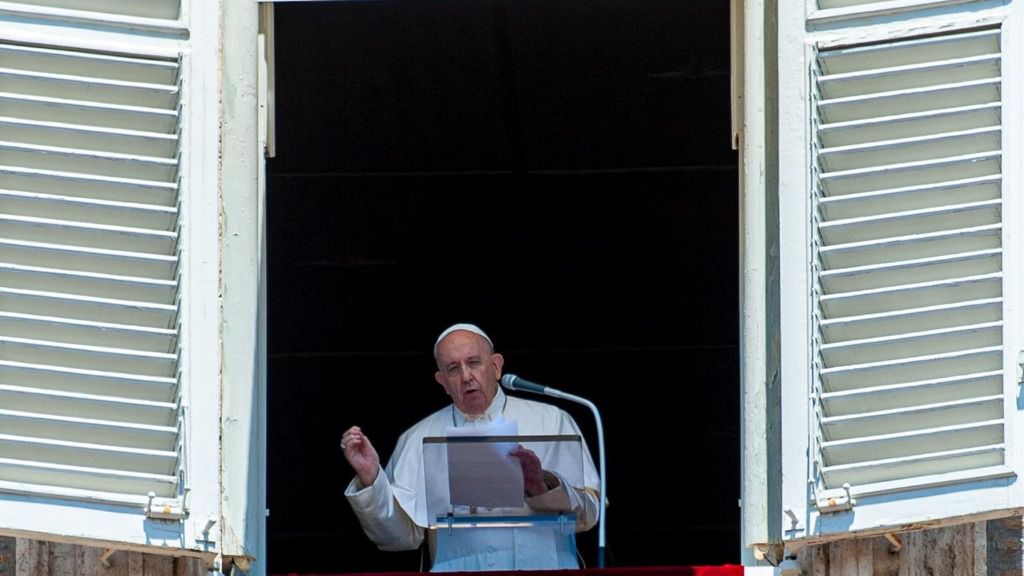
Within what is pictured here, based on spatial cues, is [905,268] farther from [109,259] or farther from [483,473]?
[109,259]

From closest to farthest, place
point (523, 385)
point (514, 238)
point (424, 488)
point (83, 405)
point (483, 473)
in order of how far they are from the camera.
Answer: point (83, 405) < point (483, 473) < point (523, 385) < point (424, 488) < point (514, 238)

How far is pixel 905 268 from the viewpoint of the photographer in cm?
491

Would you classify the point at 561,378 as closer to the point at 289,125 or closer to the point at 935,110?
the point at 289,125

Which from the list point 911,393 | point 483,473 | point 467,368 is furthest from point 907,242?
point 467,368

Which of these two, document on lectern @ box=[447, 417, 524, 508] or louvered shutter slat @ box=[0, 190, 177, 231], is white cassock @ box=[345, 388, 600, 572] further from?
louvered shutter slat @ box=[0, 190, 177, 231]

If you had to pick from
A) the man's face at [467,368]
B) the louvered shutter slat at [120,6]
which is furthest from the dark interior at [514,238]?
the louvered shutter slat at [120,6]

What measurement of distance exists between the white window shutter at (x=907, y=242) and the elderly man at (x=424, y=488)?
838 mm

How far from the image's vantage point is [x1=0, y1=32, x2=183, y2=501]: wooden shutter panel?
4.89 metres

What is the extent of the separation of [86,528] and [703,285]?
5.12 m

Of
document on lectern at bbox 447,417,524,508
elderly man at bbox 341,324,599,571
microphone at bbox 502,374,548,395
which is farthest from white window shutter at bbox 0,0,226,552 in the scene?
microphone at bbox 502,374,548,395

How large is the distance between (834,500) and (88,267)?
1659mm

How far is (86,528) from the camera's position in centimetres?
482

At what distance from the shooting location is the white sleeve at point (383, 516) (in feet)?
19.7

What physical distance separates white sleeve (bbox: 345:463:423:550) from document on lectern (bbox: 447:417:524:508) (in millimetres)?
718
